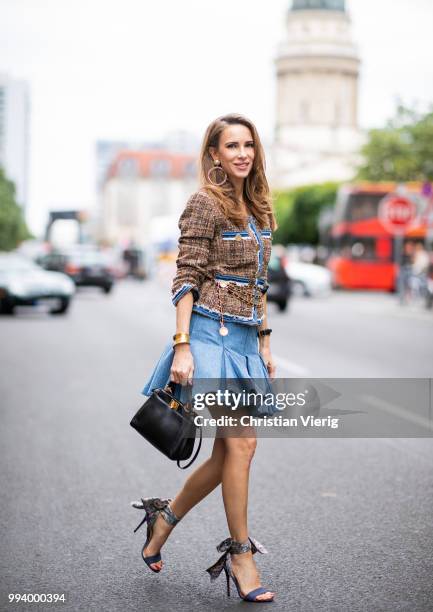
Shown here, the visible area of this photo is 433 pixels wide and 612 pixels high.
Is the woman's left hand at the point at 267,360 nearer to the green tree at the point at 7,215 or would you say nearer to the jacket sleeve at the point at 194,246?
the jacket sleeve at the point at 194,246

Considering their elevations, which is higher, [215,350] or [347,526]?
[215,350]

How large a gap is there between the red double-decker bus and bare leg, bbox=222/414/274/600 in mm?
41017

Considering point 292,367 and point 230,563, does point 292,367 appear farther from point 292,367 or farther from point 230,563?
point 230,563

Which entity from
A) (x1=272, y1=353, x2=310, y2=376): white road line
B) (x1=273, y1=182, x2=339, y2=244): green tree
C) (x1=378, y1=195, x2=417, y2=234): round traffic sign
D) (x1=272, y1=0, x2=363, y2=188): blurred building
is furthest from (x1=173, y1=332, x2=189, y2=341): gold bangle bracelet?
(x1=272, y1=0, x2=363, y2=188): blurred building

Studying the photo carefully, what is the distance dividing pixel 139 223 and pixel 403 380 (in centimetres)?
15441

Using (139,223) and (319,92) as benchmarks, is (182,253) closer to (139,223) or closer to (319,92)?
(319,92)

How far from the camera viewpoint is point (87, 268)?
4091 cm

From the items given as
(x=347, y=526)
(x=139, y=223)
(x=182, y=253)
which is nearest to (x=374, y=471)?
(x=347, y=526)

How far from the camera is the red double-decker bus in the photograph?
149 ft

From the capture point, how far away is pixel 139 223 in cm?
16638

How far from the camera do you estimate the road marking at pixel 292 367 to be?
13047mm

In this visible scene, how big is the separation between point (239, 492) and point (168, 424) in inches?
14.9

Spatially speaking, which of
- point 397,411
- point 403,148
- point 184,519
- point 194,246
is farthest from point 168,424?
point 403,148

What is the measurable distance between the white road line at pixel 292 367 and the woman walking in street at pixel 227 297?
328 inches
